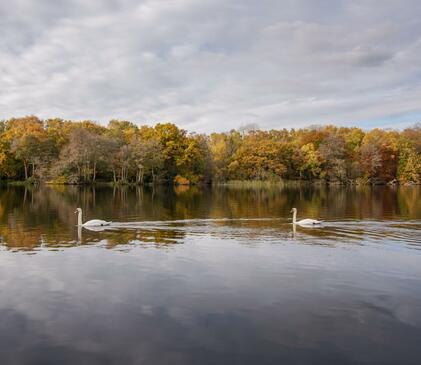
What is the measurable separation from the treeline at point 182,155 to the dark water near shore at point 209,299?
211 feet

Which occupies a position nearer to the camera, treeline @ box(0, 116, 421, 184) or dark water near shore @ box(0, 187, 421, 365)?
dark water near shore @ box(0, 187, 421, 365)

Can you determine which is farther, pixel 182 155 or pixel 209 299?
pixel 182 155

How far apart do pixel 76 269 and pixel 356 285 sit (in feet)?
27.7

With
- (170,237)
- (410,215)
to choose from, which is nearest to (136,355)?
(170,237)

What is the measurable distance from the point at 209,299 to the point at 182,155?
84693mm

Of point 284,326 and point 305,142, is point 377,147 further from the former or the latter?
point 284,326

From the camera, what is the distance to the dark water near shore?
795 centimetres

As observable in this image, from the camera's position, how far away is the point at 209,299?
10.8 metres

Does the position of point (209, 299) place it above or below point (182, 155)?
below

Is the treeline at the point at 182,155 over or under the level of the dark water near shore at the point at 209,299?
over

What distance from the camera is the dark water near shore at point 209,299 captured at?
7.95 m

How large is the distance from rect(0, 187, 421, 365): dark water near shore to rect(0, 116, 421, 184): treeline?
64246mm

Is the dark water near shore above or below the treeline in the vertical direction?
below

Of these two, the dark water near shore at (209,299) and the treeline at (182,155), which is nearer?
the dark water near shore at (209,299)
